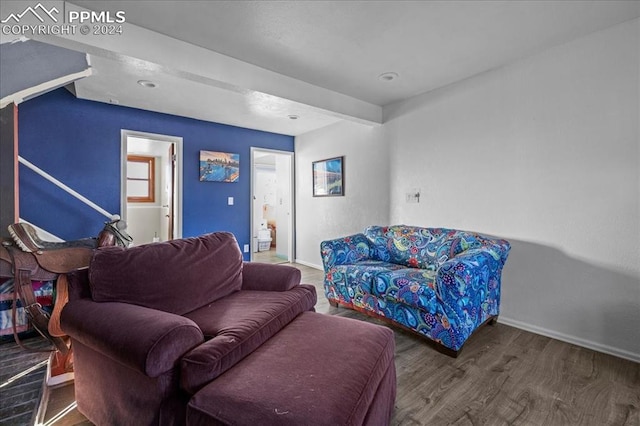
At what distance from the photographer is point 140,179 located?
19.9 ft

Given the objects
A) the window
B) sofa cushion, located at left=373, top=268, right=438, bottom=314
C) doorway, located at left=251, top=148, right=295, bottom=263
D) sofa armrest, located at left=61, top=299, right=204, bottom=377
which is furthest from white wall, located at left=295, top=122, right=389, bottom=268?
the window

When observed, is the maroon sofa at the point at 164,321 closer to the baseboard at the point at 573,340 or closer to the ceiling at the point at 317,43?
the ceiling at the point at 317,43

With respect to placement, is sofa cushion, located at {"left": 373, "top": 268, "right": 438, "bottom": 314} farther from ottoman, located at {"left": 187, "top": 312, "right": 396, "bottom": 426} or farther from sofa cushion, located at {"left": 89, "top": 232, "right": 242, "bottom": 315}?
sofa cushion, located at {"left": 89, "top": 232, "right": 242, "bottom": 315}

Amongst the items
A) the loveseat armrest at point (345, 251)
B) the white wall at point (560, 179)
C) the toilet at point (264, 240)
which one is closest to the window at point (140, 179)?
the toilet at point (264, 240)

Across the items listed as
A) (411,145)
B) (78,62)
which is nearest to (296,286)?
(411,145)

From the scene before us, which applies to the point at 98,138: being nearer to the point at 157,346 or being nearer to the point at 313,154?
the point at 313,154

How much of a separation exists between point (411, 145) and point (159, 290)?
300 centimetres

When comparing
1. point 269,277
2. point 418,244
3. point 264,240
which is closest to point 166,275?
point 269,277

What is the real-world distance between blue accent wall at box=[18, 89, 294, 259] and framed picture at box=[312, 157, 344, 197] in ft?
5.21

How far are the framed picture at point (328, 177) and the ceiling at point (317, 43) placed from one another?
1.22 m

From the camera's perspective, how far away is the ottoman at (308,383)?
0.90 meters

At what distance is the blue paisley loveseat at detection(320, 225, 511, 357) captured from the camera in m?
2.04

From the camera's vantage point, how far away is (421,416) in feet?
4.91

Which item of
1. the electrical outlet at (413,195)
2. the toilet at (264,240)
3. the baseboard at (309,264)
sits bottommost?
the baseboard at (309,264)
